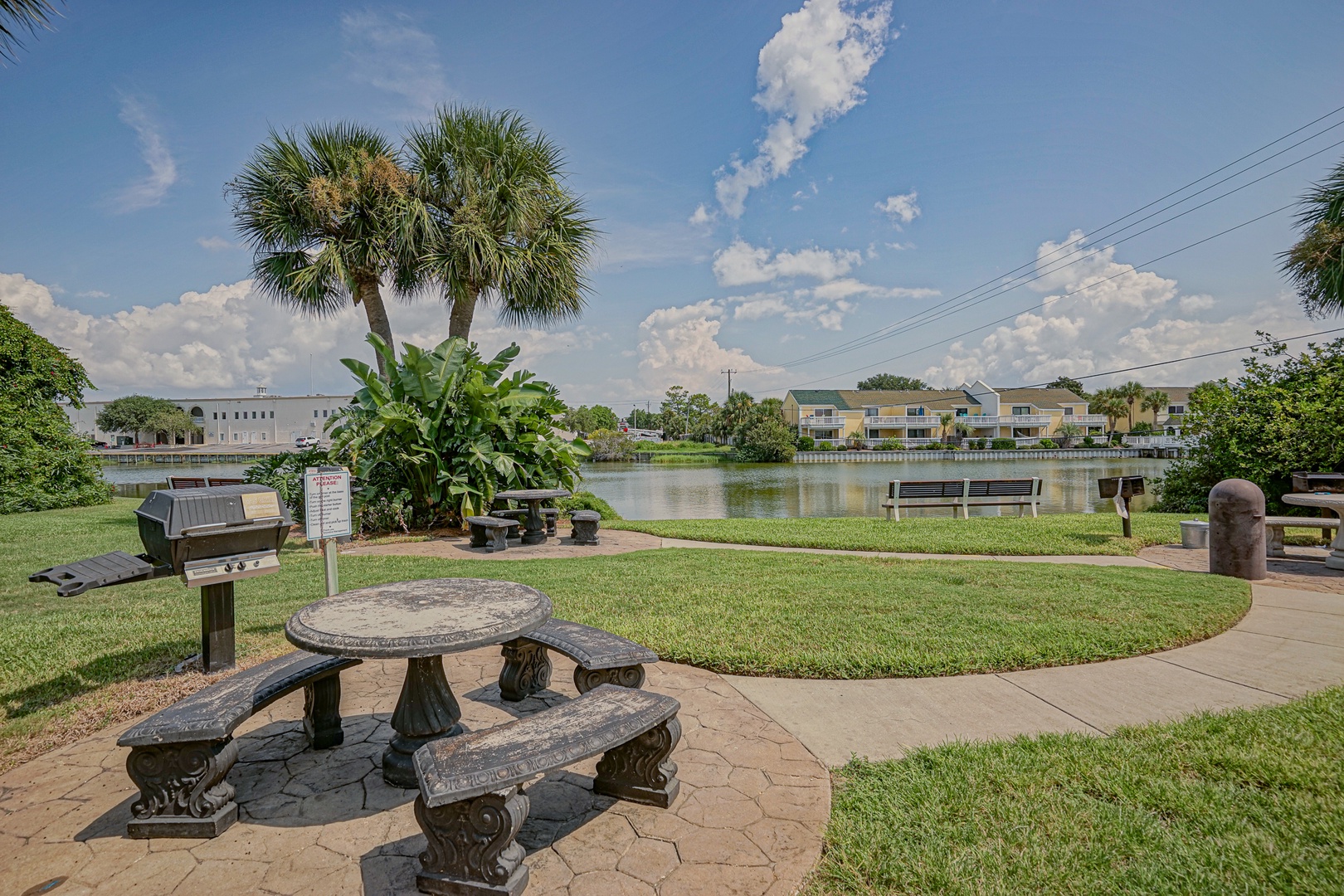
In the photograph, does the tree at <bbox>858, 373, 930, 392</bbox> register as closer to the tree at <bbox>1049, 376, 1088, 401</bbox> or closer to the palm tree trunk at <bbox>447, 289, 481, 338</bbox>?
the tree at <bbox>1049, 376, 1088, 401</bbox>

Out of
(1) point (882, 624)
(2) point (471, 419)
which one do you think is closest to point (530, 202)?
(2) point (471, 419)

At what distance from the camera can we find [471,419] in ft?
36.4

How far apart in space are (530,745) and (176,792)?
1581mm

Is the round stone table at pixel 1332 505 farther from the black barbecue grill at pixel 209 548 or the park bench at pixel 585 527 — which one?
the black barbecue grill at pixel 209 548

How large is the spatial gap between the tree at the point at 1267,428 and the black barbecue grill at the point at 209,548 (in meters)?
14.9

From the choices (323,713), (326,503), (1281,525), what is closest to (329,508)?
(326,503)

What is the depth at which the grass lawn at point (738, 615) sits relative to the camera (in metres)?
4.27

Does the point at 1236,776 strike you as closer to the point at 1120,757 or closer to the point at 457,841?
the point at 1120,757

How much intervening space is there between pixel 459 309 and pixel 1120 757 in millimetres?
13005

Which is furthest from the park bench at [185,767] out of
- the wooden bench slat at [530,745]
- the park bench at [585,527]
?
the park bench at [585,527]

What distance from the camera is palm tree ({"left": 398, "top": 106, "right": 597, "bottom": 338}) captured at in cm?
1260

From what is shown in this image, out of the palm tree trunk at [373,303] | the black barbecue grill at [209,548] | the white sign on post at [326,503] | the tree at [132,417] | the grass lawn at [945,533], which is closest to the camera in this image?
the black barbecue grill at [209,548]

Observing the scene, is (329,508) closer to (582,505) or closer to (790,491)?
(582,505)

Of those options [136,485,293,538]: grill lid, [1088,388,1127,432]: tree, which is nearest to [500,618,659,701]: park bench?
[136,485,293,538]: grill lid
